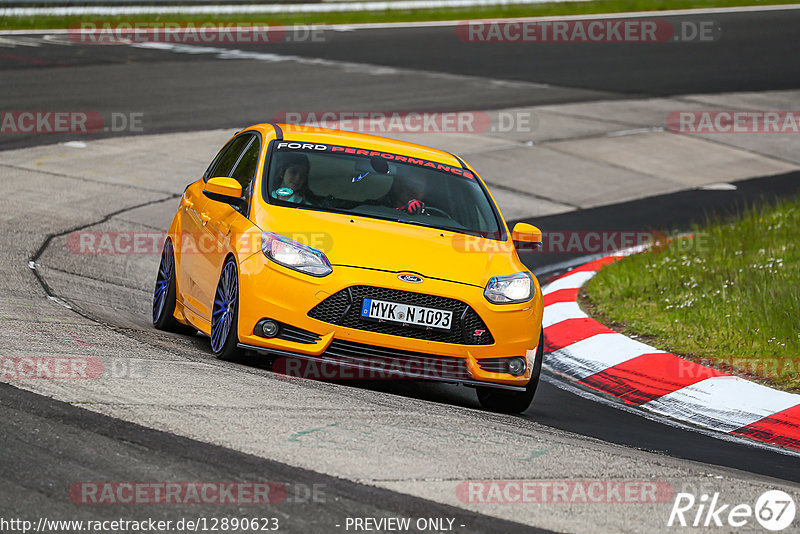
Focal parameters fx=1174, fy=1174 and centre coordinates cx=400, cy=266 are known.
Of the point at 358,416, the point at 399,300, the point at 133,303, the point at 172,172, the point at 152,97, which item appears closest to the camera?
the point at 358,416

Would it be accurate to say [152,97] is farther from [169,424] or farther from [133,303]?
[169,424]

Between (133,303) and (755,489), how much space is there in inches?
221

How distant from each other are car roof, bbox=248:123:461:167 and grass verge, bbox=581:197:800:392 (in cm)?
224

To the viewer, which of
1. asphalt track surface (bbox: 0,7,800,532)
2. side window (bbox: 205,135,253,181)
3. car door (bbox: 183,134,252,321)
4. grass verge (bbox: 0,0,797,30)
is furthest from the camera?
grass verge (bbox: 0,0,797,30)

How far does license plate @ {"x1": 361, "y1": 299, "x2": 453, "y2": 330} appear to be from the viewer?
6711 millimetres

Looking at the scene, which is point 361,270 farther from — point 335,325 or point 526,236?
point 526,236

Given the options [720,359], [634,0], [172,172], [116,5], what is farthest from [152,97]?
[634,0]

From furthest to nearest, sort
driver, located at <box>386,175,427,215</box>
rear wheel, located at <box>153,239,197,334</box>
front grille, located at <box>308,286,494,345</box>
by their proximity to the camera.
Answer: rear wheel, located at <box>153,239,197,334</box>, driver, located at <box>386,175,427,215</box>, front grille, located at <box>308,286,494,345</box>

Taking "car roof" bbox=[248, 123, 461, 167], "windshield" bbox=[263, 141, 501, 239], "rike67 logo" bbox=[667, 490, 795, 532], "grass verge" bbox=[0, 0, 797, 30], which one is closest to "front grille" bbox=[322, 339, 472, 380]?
"windshield" bbox=[263, 141, 501, 239]

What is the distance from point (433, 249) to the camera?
7.14 metres

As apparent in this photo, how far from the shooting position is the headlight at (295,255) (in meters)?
6.79

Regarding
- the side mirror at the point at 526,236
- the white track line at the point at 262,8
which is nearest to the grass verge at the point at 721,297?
the side mirror at the point at 526,236

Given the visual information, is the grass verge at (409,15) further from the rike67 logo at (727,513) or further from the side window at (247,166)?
the rike67 logo at (727,513)

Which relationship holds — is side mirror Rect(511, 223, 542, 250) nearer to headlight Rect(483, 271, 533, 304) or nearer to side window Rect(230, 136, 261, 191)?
headlight Rect(483, 271, 533, 304)
